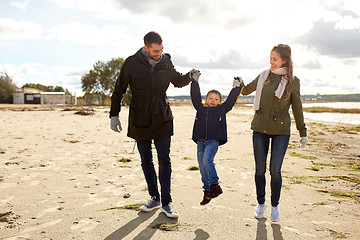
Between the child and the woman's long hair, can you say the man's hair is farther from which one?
the woman's long hair

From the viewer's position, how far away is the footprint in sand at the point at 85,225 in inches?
139

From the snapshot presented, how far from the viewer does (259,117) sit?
396cm

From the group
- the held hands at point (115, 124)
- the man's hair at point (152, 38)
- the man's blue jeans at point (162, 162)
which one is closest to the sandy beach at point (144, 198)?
the man's blue jeans at point (162, 162)

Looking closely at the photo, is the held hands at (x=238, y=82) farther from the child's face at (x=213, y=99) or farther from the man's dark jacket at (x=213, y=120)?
the child's face at (x=213, y=99)

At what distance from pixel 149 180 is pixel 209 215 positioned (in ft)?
3.12

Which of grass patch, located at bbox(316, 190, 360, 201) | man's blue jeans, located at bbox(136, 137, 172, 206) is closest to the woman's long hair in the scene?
man's blue jeans, located at bbox(136, 137, 172, 206)

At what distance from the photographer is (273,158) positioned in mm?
3902

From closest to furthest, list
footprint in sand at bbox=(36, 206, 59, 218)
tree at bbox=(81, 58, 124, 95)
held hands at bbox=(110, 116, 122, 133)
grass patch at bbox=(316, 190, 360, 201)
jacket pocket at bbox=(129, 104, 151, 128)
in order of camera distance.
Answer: footprint in sand at bbox=(36, 206, 59, 218), jacket pocket at bbox=(129, 104, 151, 128), held hands at bbox=(110, 116, 122, 133), grass patch at bbox=(316, 190, 360, 201), tree at bbox=(81, 58, 124, 95)

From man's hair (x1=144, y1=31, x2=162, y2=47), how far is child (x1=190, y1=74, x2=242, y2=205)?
777 millimetres

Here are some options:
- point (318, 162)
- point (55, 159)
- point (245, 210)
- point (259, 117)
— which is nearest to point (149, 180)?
point (245, 210)

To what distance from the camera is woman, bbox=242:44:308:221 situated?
3814 mm

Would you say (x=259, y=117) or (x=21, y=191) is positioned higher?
(x=259, y=117)

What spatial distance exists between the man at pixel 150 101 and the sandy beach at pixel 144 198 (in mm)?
511

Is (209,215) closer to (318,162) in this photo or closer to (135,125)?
(135,125)
